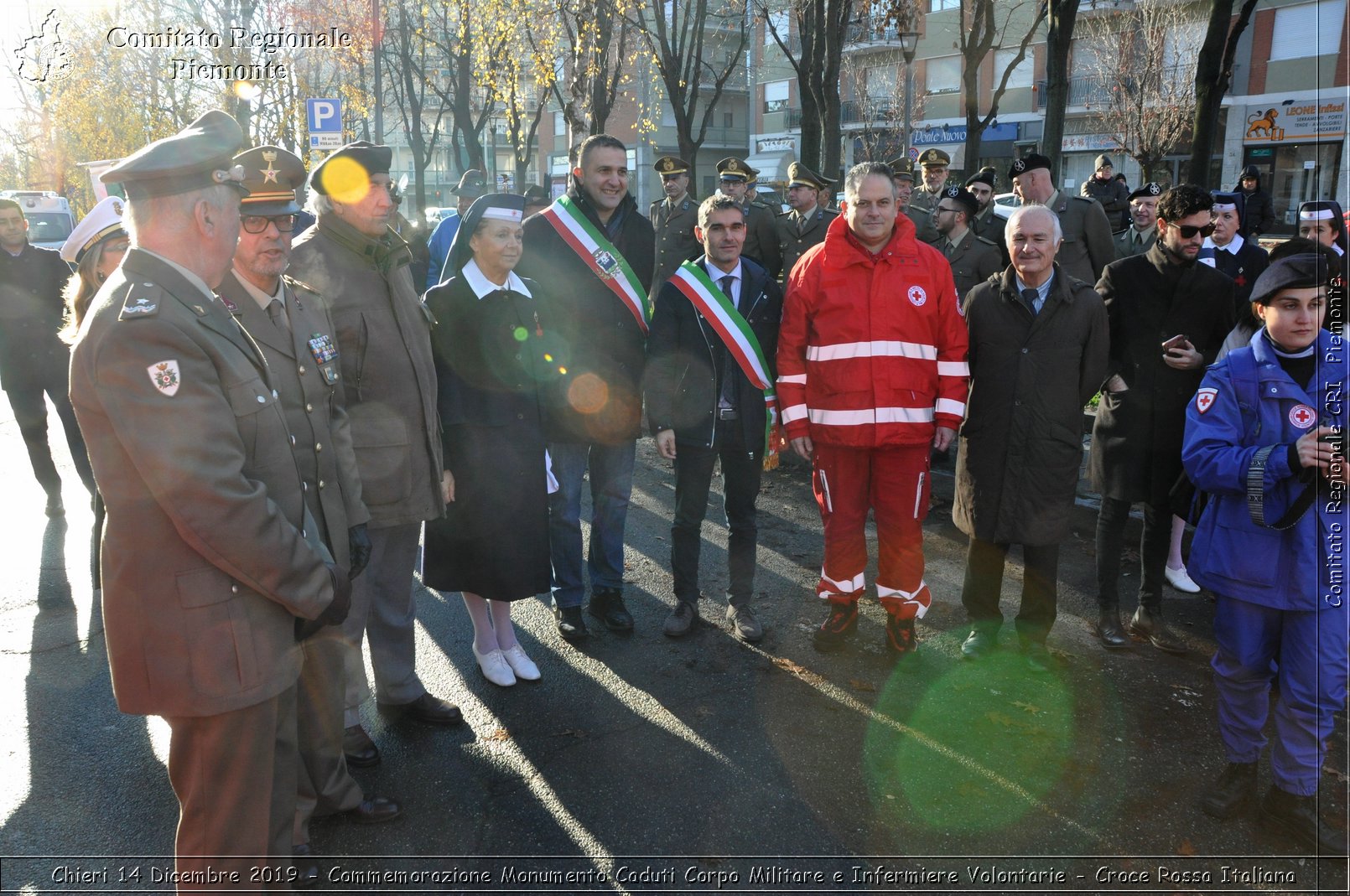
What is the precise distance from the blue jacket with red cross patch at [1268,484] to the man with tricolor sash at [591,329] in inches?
105

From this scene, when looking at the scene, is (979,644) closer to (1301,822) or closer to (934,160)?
(1301,822)

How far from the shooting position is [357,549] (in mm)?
3254

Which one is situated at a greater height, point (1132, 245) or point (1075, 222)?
point (1075, 222)

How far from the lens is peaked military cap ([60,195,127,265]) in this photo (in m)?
4.39

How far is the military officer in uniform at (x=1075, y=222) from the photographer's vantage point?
22.6 ft

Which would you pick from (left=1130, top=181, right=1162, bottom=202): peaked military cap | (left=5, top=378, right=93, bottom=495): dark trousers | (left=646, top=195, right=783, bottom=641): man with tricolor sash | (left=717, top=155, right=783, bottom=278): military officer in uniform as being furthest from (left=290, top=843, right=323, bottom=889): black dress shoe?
(left=1130, top=181, right=1162, bottom=202): peaked military cap

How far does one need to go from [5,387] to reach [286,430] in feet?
19.4

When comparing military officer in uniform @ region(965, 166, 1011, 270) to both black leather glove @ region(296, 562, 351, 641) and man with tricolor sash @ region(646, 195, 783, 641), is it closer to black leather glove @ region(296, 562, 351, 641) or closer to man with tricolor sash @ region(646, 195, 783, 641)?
man with tricolor sash @ region(646, 195, 783, 641)

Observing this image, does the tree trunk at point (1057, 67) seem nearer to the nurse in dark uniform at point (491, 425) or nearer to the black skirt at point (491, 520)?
the nurse in dark uniform at point (491, 425)

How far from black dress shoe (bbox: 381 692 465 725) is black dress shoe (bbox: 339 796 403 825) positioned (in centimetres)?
67

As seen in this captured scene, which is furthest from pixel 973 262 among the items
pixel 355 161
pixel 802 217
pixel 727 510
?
pixel 355 161

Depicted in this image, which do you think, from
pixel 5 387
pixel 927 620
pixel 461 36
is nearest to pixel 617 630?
pixel 927 620

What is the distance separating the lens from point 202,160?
2.23 metres

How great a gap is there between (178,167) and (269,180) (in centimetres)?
98
